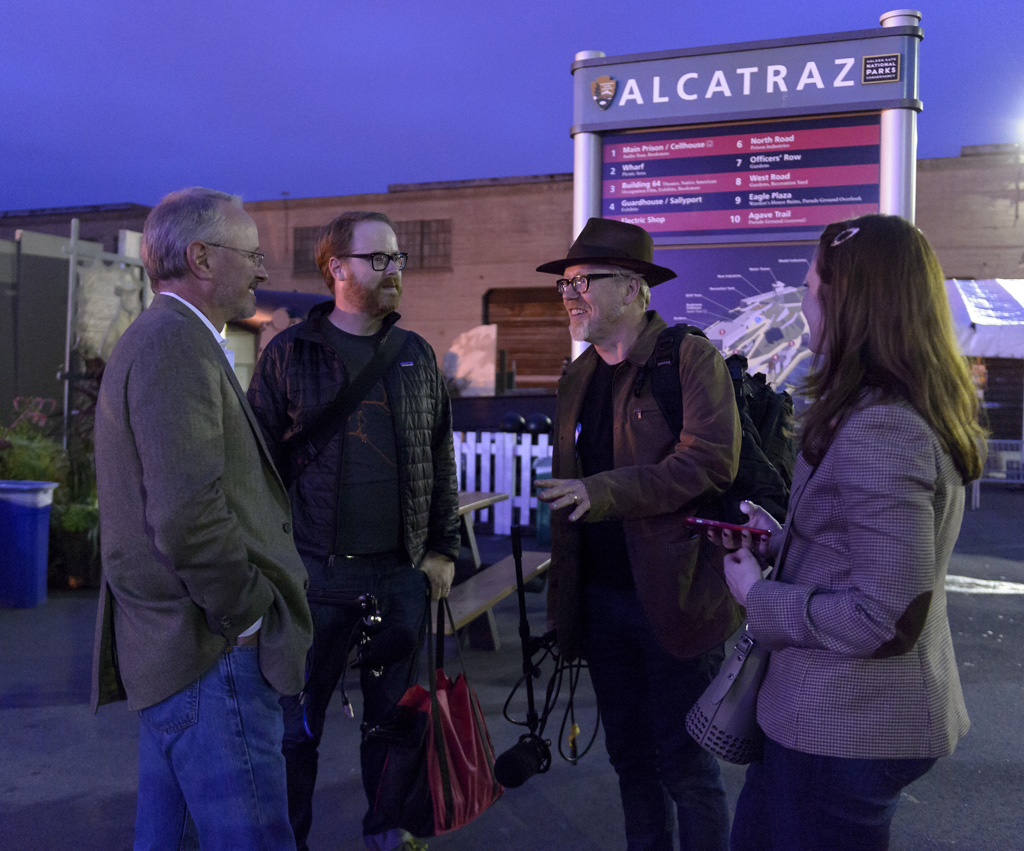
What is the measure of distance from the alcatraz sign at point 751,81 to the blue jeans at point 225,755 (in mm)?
3882

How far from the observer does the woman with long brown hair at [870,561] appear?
1490mm

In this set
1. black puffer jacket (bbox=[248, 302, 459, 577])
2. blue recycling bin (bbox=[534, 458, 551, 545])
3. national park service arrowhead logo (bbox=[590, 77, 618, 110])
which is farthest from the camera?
blue recycling bin (bbox=[534, 458, 551, 545])

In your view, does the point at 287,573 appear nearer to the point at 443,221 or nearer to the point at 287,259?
the point at 443,221

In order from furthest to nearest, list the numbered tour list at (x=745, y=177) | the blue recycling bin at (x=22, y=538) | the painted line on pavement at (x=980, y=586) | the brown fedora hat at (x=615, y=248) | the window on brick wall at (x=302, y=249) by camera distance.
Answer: the window on brick wall at (x=302, y=249) → the painted line on pavement at (x=980, y=586) → the blue recycling bin at (x=22, y=538) → the numbered tour list at (x=745, y=177) → the brown fedora hat at (x=615, y=248)

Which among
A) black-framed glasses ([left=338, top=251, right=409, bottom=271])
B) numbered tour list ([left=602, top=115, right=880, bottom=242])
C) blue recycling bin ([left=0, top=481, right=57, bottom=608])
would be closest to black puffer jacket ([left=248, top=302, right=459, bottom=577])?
black-framed glasses ([left=338, top=251, right=409, bottom=271])

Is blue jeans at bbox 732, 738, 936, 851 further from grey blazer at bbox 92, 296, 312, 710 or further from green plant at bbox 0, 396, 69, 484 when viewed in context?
green plant at bbox 0, 396, 69, 484

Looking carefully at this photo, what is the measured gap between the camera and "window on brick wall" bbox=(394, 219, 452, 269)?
923 inches

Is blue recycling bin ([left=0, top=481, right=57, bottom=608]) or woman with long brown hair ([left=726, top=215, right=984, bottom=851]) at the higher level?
woman with long brown hair ([left=726, top=215, right=984, bottom=851])

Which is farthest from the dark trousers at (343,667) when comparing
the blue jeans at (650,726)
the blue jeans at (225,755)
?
the blue jeans at (225,755)

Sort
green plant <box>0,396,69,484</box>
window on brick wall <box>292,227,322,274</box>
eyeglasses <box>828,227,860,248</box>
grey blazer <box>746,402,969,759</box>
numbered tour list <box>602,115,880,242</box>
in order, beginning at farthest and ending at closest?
window on brick wall <box>292,227,322,274</box>, green plant <box>0,396,69,484</box>, numbered tour list <box>602,115,880,242</box>, eyeglasses <box>828,227,860,248</box>, grey blazer <box>746,402,969,759</box>

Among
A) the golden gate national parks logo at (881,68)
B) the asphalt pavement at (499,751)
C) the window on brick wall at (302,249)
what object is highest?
the window on brick wall at (302,249)

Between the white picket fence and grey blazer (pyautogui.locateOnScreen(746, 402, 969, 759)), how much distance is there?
898cm

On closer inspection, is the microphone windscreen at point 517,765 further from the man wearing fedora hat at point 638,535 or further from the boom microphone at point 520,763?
the man wearing fedora hat at point 638,535

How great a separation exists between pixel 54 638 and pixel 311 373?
426 cm
